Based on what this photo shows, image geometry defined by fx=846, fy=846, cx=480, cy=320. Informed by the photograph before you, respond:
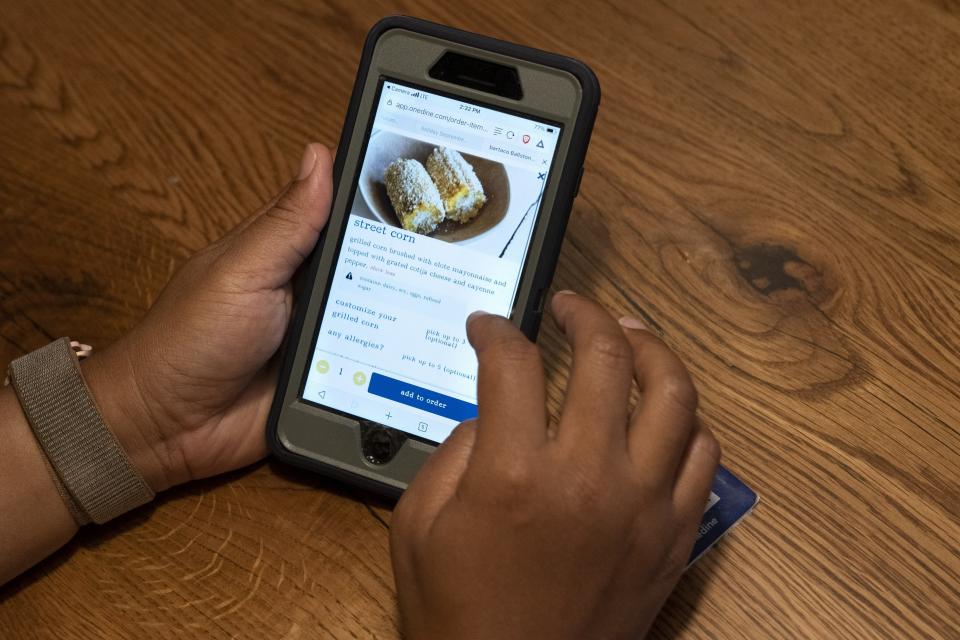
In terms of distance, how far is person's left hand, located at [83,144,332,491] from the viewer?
0.56m

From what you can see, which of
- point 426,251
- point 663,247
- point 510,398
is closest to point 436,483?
point 510,398

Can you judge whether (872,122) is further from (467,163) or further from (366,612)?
(366,612)

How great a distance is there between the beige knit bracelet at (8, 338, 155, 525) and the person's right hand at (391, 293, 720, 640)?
23 cm

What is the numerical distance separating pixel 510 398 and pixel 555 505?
0.18ft

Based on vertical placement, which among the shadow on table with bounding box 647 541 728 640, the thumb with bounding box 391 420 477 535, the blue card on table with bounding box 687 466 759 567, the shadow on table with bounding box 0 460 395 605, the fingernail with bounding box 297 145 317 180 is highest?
the fingernail with bounding box 297 145 317 180

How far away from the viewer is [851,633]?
1.78ft

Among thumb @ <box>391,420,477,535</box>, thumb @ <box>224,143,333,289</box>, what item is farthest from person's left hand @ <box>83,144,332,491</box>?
thumb @ <box>391,420,477,535</box>

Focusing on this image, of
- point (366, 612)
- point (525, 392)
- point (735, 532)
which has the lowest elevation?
point (366, 612)

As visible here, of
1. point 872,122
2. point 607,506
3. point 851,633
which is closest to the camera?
point 607,506

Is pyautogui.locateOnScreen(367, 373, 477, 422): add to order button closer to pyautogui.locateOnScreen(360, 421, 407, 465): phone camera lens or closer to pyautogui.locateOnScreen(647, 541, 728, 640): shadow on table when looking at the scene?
pyautogui.locateOnScreen(360, 421, 407, 465): phone camera lens

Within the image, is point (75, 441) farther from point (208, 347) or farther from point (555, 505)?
point (555, 505)

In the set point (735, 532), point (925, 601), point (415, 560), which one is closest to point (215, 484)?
point (415, 560)

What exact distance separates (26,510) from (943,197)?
0.68 m

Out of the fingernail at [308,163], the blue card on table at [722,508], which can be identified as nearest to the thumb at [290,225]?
the fingernail at [308,163]
